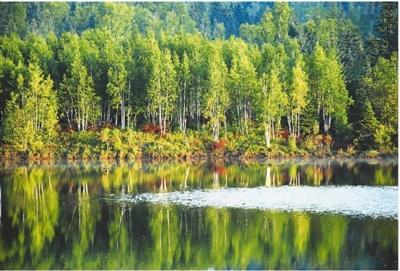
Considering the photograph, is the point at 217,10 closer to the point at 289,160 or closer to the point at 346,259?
the point at 289,160

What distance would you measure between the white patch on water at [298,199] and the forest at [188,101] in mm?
21009

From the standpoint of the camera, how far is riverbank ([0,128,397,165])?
57938 mm

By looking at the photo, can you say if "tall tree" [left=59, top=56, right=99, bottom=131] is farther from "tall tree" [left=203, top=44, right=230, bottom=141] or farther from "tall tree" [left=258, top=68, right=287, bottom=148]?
"tall tree" [left=258, top=68, right=287, bottom=148]

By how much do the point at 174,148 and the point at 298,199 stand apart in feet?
84.2

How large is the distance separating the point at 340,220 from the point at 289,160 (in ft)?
91.1

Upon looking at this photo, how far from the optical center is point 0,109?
64.2 m

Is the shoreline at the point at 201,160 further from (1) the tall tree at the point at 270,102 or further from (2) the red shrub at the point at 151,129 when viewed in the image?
(2) the red shrub at the point at 151,129

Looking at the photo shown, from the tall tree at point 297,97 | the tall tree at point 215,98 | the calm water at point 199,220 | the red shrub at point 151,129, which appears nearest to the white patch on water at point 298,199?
the calm water at point 199,220

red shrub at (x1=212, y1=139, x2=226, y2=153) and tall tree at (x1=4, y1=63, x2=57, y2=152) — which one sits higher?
tall tree at (x1=4, y1=63, x2=57, y2=152)

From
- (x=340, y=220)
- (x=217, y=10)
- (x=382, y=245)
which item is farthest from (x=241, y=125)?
(x=217, y=10)

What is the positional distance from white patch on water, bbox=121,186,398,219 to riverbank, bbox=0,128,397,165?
20.1 m

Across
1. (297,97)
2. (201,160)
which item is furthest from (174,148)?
(297,97)

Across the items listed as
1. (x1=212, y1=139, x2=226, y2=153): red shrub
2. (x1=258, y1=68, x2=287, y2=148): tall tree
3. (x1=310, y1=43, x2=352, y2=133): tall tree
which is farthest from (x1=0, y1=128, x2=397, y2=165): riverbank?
(x1=310, y1=43, x2=352, y2=133): tall tree

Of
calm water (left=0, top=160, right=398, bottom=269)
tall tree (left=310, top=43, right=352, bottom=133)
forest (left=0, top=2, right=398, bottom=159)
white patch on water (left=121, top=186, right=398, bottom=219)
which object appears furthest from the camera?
tall tree (left=310, top=43, right=352, bottom=133)
